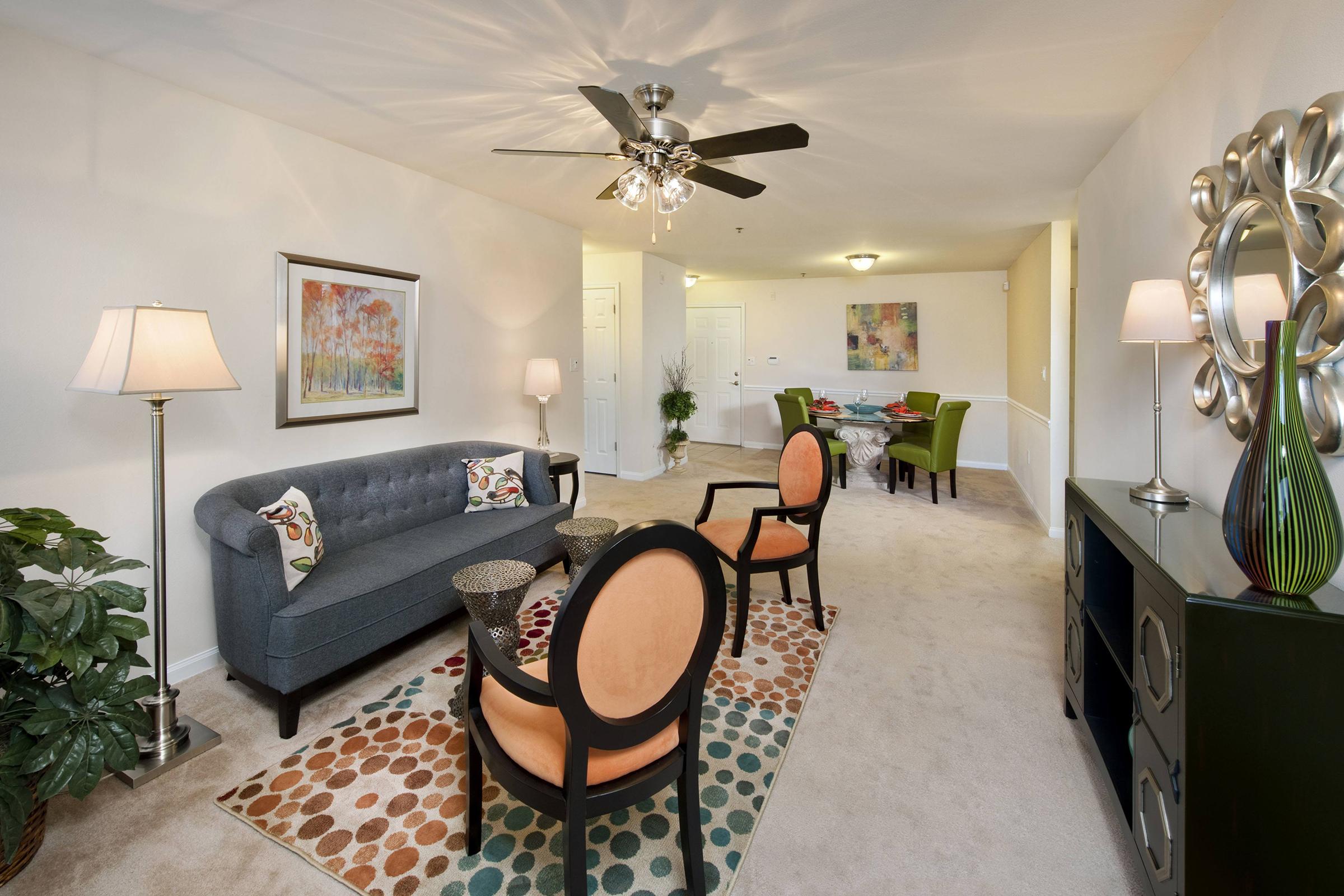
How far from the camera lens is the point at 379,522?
3.11 metres

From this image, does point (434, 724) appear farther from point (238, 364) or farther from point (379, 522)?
point (238, 364)

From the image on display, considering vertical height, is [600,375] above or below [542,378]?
above


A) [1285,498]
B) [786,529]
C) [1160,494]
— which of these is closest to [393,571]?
[786,529]

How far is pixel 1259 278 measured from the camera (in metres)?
1.73

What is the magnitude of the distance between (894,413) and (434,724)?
541 cm

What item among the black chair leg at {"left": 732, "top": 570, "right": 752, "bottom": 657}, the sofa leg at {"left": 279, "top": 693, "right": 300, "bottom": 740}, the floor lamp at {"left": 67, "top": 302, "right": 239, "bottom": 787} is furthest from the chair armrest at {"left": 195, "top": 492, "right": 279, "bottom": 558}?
the black chair leg at {"left": 732, "top": 570, "right": 752, "bottom": 657}

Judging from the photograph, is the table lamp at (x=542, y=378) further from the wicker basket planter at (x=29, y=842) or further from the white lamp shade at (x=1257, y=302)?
the white lamp shade at (x=1257, y=302)

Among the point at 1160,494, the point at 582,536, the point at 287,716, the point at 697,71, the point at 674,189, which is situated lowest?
the point at 287,716

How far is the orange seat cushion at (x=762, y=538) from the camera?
2850 millimetres

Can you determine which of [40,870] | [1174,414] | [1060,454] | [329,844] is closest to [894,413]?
[1060,454]

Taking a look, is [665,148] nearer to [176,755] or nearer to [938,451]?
[176,755]

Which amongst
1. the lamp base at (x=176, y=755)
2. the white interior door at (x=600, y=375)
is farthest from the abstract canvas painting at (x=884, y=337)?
the lamp base at (x=176, y=755)

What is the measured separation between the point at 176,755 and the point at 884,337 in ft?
25.5

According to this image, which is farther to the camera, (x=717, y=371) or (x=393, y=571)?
(x=717, y=371)
